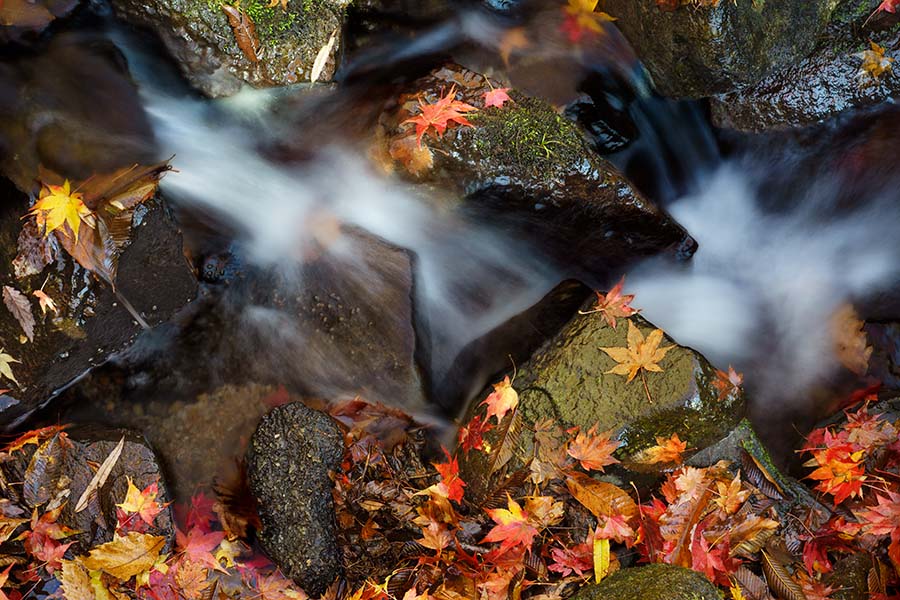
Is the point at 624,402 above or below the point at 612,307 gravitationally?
below

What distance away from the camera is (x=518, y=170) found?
4332 millimetres

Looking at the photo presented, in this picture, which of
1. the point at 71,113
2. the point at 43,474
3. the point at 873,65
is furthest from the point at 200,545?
the point at 873,65

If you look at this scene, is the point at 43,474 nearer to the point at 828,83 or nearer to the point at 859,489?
the point at 859,489

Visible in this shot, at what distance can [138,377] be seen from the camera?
4730 mm

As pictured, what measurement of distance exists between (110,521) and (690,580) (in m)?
3.51

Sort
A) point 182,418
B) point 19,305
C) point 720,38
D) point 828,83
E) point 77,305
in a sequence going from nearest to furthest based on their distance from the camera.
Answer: point 19,305 < point 77,305 < point 720,38 < point 182,418 < point 828,83

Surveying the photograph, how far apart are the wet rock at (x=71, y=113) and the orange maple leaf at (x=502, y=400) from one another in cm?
302

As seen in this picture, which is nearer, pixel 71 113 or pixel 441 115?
pixel 441 115

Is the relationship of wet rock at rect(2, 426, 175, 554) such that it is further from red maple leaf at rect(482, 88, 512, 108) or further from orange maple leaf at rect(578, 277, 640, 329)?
red maple leaf at rect(482, 88, 512, 108)

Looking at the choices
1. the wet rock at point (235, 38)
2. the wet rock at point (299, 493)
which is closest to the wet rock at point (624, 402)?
the wet rock at point (299, 493)

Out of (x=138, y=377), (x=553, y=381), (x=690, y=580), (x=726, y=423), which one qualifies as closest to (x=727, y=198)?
(x=726, y=423)

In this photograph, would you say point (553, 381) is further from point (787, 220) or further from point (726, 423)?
point (787, 220)

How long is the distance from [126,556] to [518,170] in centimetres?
356

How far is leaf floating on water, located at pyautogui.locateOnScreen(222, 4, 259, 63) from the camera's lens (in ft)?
14.2
